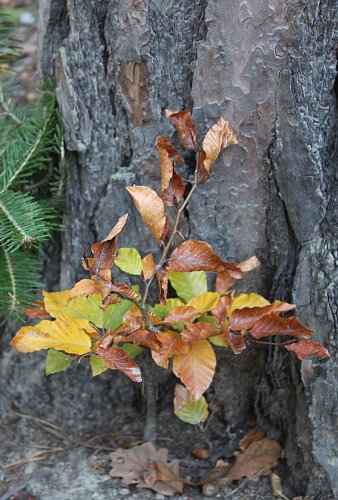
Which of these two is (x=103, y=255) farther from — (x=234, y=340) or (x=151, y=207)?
(x=234, y=340)

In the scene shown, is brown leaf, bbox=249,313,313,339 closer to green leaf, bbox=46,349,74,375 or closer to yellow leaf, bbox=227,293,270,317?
yellow leaf, bbox=227,293,270,317

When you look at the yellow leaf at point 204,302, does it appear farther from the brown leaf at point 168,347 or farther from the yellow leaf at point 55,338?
the yellow leaf at point 55,338

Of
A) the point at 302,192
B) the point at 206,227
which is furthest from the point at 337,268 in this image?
the point at 206,227

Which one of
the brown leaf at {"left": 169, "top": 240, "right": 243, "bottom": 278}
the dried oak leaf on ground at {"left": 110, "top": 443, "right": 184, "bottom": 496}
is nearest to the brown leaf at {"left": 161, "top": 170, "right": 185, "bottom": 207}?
the brown leaf at {"left": 169, "top": 240, "right": 243, "bottom": 278}

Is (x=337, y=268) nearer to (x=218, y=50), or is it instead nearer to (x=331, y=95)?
(x=331, y=95)

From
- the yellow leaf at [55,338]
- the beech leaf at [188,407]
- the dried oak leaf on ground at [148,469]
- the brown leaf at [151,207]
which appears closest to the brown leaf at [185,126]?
the brown leaf at [151,207]

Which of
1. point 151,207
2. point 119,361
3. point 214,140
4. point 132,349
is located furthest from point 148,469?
point 214,140

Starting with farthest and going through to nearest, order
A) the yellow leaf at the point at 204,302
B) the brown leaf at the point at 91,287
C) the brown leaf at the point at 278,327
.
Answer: the yellow leaf at the point at 204,302, the brown leaf at the point at 278,327, the brown leaf at the point at 91,287

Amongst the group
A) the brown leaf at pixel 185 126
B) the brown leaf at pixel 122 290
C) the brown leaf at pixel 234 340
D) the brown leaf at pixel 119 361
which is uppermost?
the brown leaf at pixel 185 126
